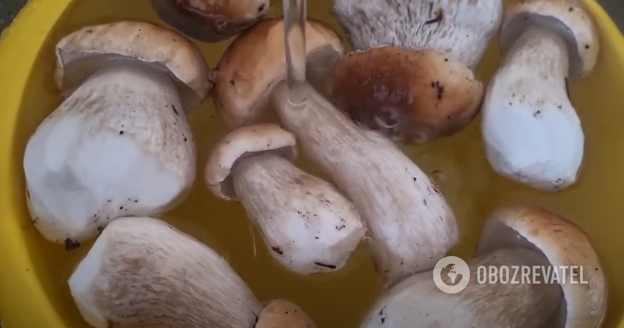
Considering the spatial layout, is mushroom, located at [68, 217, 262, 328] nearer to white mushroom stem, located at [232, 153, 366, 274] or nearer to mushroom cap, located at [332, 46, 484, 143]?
white mushroom stem, located at [232, 153, 366, 274]

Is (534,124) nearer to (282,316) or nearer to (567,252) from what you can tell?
(567,252)

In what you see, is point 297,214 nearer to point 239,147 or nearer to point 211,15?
point 239,147

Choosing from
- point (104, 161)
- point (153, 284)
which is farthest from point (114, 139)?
point (153, 284)

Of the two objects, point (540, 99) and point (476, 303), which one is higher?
point (540, 99)

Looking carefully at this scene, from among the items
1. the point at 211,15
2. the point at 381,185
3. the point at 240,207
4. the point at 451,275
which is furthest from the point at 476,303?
the point at 211,15

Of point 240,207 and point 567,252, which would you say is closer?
point 567,252

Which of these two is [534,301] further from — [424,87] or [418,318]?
[424,87]

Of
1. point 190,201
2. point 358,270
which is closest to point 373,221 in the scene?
point 358,270
